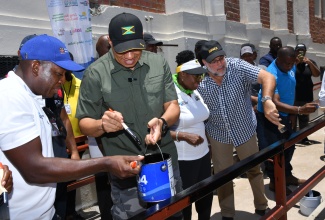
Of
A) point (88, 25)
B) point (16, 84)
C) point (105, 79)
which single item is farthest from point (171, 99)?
point (88, 25)

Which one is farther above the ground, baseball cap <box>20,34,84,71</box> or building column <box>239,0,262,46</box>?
building column <box>239,0,262,46</box>

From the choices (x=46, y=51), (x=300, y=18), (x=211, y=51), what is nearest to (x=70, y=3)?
(x=211, y=51)

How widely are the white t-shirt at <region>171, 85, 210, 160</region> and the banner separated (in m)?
1.61

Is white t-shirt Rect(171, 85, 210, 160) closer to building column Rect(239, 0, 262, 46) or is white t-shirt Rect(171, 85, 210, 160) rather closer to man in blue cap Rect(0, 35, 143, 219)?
man in blue cap Rect(0, 35, 143, 219)

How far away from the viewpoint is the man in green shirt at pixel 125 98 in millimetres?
2396

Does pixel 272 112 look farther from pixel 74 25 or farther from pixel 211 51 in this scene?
pixel 74 25

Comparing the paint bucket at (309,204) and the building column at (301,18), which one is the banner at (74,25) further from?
the building column at (301,18)

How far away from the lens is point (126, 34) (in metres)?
2.36

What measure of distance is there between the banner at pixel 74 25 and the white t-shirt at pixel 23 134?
254 cm

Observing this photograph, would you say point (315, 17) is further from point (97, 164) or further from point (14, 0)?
point (97, 164)

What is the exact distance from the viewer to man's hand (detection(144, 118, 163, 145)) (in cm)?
222

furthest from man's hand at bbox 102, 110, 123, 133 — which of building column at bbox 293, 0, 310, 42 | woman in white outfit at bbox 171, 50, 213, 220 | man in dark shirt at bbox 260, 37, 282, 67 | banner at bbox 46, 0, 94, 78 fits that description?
building column at bbox 293, 0, 310, 42

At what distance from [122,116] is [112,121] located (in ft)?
0.37

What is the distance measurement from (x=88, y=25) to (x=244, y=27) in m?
4.68
